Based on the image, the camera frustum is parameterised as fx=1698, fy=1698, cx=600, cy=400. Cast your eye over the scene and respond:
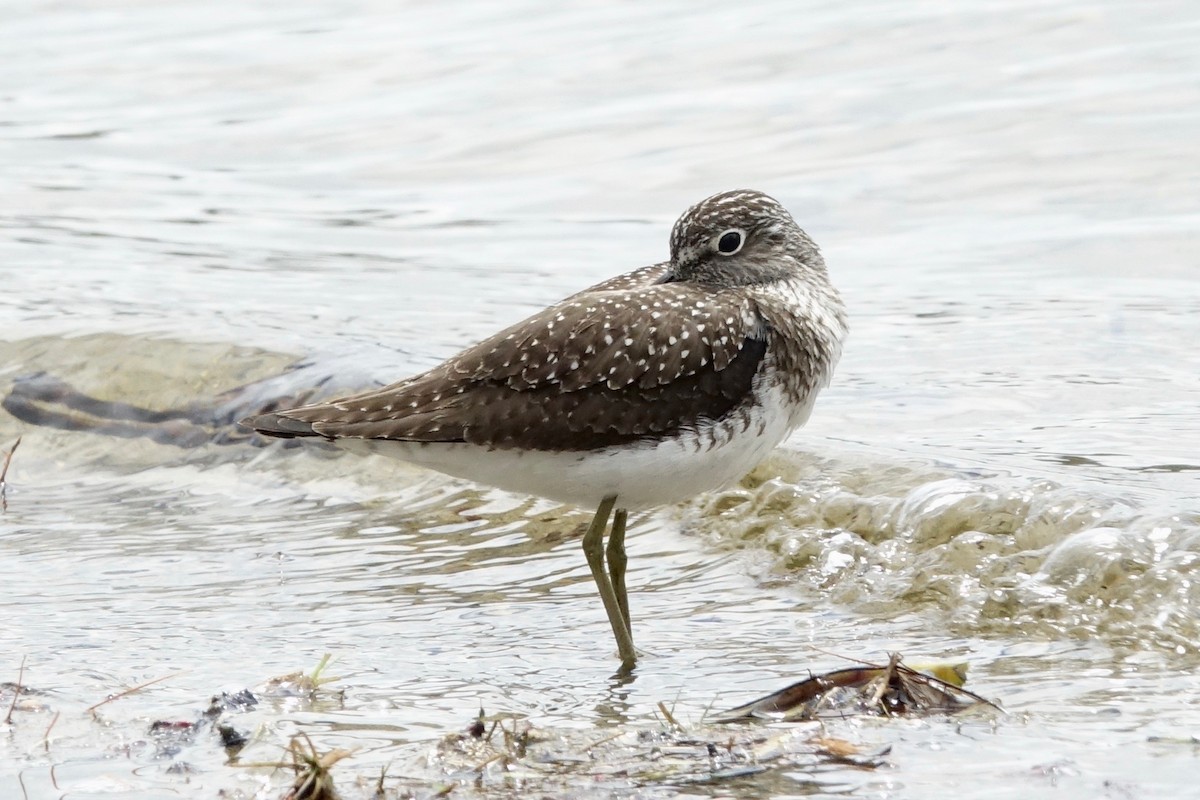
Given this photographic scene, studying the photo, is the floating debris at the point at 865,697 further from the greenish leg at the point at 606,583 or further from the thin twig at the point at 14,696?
the thin twig at the point at 14,696

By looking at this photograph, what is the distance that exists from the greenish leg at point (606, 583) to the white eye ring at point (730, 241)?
4.11ft

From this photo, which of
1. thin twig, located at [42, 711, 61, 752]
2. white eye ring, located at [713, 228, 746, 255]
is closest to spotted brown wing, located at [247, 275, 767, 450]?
white eye ring, located at [713, 228, 746, 255]

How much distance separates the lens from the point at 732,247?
7348 millimetres

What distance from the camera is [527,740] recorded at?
5.19 meters

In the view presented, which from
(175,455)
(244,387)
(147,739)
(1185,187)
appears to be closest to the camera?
(147,739)

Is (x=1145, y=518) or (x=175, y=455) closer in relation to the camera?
(x=1145, y=518)

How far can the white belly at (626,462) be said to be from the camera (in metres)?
6.58

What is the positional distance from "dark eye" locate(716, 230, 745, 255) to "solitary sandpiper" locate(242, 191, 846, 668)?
36 cm

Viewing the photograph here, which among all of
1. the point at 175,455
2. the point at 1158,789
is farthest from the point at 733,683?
the point at 175,455

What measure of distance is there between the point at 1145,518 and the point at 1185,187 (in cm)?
787

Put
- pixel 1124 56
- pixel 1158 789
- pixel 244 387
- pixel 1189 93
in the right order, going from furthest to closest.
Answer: pixel 1124 56, pixel 1189 93, pixel 244 387, pixel 1158 789

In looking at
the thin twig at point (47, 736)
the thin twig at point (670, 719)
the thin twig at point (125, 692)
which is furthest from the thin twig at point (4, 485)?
the thin twig at point (670, 719)

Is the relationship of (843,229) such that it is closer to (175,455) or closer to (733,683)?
(175,455)

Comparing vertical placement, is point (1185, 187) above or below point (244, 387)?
above
